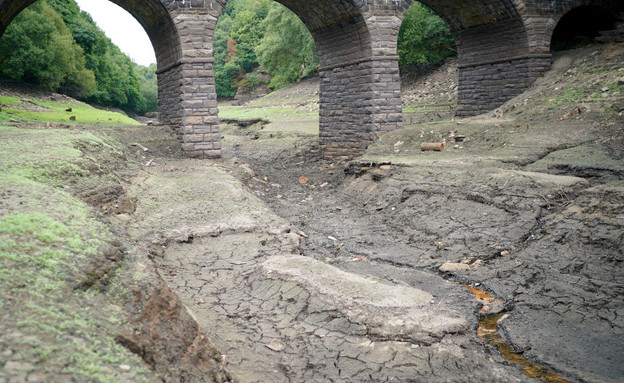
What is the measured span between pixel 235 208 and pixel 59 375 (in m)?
4.84

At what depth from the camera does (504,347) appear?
373 centimetres

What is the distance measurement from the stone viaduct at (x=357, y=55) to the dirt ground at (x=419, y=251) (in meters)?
1.52

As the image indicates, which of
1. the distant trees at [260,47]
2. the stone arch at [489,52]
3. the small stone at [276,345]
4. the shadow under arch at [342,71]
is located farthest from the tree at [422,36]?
the small stone at [276,345]

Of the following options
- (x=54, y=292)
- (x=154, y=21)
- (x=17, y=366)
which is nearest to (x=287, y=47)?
(x=154, y=21)

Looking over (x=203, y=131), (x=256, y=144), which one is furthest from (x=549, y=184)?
(x=256, y=144)

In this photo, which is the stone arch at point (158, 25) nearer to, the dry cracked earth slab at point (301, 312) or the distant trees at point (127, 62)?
the dry cracked earth slab at point (301, 312)

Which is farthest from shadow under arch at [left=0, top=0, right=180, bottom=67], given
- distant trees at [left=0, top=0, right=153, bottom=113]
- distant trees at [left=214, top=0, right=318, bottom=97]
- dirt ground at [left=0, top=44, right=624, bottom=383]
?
distant trees at [left=214, top=0, right=318, bottom=97]

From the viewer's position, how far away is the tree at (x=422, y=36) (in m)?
21.7

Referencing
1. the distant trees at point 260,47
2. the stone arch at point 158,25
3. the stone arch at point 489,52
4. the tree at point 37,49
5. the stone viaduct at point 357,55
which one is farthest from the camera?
the distant trees at point 260,47

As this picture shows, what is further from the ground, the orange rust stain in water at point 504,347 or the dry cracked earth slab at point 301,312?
the dry cracked earth slab at point 301,312

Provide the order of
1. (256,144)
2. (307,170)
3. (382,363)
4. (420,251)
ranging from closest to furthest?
1. (382,363)
2. (420,251)
3. (307,170)
4. (256,144)

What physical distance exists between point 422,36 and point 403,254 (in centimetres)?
1832

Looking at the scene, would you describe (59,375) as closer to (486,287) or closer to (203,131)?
(486,287)

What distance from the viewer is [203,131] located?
421 inches
